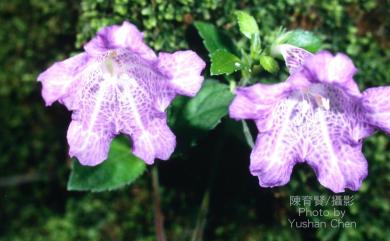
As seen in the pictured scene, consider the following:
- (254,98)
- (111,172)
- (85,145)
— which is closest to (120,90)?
(85,145)

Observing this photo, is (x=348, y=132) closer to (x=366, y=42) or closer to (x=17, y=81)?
(x=366, y=42)

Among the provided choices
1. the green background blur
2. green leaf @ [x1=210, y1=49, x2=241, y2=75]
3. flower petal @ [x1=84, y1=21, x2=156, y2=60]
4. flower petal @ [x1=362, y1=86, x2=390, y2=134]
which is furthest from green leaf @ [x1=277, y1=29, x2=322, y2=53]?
flower petal @ [x1=84, y1=21, x2=156, y2=60]

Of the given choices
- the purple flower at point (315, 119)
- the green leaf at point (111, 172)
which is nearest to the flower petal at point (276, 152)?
the purple flower at point (315, 119)

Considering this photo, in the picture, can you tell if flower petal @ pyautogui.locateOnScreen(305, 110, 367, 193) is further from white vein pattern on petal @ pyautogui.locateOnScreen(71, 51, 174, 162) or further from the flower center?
white vein pattern on petal @ pyautogui.locateOnScreen(71, 51, 174, 162)

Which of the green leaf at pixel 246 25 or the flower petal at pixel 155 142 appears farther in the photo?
the green leaf at pixel 246 25

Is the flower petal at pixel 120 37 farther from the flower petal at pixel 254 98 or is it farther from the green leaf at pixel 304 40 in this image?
the green leaf at pixel 304 40

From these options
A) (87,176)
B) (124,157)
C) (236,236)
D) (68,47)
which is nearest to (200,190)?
(236,236)

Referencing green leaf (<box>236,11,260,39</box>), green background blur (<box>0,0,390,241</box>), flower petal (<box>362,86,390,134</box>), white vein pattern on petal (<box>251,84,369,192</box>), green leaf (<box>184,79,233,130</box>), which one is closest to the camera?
flower petal (<box>362,86,390,134</box>)
